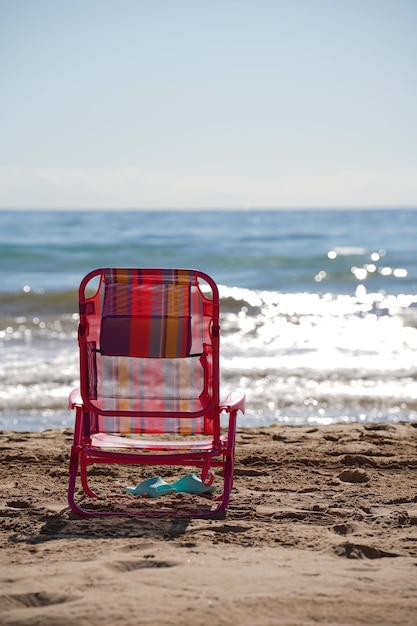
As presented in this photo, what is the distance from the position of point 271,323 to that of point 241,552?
9.73 metres

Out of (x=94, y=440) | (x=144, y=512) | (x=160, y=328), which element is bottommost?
(x=144, y=512)

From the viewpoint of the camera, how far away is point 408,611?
266cm

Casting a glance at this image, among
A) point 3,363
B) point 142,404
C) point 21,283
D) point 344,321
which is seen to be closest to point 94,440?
point 142,404

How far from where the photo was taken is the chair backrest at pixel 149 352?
404 centimetres

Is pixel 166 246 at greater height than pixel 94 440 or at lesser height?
greater

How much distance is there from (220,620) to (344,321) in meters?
11.3

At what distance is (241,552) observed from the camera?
330cm

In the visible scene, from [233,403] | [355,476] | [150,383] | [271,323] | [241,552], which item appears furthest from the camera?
[271,323]

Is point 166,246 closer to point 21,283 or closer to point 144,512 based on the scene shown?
point 21,283

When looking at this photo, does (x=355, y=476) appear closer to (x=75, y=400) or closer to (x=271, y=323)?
(x=75, y=400)

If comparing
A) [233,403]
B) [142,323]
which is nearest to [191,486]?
[233,403]

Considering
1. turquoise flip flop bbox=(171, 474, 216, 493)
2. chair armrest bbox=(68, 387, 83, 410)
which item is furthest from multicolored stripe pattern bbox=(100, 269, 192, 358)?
turquoise flip flop bbox=(171, 474, 216, 493)

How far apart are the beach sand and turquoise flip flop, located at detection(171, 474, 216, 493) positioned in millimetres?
149

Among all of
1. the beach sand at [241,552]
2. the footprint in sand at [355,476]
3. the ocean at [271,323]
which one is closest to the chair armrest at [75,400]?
the beach sand at [241,552]
